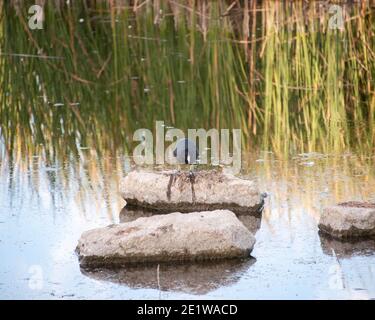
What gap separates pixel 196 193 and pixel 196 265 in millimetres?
838

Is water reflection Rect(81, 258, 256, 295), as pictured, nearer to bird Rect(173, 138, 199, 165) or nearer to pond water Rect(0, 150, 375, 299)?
pond water Rect(0, 150, 375, 299)

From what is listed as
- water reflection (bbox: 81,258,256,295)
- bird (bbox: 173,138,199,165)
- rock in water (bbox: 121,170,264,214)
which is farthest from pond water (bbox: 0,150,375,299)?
bird (bbox: 173,138,199,165)

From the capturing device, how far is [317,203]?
200 inches

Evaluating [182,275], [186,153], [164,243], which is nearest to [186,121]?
[186,153]

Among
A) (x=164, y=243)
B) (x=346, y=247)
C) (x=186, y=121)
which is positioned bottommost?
(x=346, y=247)

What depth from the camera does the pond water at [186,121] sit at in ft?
13.7

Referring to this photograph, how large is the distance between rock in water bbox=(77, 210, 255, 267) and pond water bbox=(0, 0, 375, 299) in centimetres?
8

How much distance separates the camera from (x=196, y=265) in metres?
4.27

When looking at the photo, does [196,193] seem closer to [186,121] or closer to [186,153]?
[186,153]

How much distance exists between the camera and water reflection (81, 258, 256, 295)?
4.04 meters

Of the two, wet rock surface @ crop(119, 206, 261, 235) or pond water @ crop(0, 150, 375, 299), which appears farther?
wet rock surface @ crop(119, 206, 261, 235)
